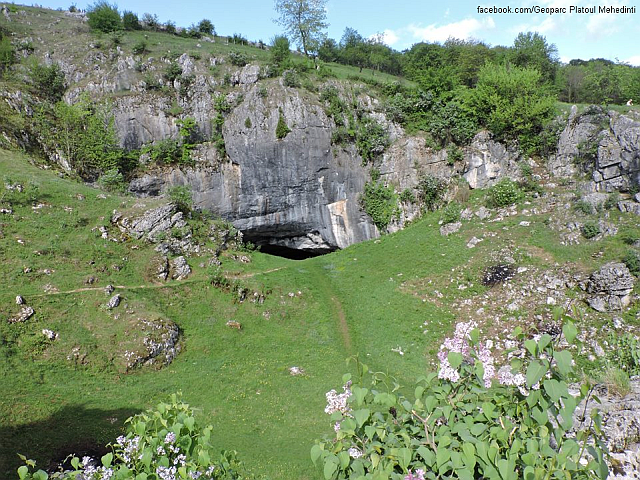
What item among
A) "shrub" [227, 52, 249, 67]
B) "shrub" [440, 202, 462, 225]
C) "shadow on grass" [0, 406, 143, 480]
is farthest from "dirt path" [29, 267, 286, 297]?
"shrub" [227, 52, 249, 67]

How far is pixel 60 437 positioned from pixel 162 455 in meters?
11.6

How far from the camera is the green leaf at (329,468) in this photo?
2663mm

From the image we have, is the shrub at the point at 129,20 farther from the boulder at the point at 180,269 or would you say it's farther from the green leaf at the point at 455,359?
the green leaf at the point at 455,359

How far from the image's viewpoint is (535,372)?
8.95 feet

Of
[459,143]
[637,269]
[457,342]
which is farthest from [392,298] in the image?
[457,342]

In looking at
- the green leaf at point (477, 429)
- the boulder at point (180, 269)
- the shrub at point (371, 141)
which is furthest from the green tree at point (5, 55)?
the green leaf at point (477, 429)

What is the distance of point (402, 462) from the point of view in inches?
110

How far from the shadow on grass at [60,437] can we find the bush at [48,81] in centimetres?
3238

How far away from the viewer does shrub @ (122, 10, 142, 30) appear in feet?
146

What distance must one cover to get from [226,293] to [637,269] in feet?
76.0

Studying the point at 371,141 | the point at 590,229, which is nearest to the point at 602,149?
the point at 590,229

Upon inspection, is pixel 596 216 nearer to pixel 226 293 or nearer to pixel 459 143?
pixel 459 143

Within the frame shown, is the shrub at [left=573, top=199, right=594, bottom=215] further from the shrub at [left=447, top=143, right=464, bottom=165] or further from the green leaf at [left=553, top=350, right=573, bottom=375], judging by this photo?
the green leaf at [left=553, top=350, right=573, bottom=375]

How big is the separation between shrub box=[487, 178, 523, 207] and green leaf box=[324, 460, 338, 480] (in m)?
29.5
